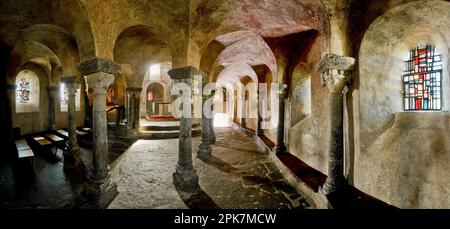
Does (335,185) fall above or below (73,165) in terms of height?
above

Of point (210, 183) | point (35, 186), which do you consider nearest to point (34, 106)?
point (35, 186)

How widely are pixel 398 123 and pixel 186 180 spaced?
4995 mm

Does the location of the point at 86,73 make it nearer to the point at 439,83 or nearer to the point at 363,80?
the point at 363,80

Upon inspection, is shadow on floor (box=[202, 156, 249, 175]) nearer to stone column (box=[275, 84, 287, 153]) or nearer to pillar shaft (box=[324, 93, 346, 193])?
stone column (box=[275, 84, 287, 153])

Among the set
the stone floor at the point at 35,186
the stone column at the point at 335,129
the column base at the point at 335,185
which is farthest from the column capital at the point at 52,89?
the column base at the point at 335,185

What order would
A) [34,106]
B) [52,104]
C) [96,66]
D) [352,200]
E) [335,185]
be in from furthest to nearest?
1. [52,104]
2. [34,106]
3. [96,66]
4. [335,185]
5. [352,200]

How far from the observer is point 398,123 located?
14.0 feet

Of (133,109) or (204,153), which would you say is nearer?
(204,153)

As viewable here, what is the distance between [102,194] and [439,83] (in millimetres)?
7196

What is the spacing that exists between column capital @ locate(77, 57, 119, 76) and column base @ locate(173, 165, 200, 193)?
3.02 m

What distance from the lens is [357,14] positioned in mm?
4160

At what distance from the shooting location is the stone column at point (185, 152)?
539cm

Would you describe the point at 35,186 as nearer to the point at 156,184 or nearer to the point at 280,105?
the point at 156,184

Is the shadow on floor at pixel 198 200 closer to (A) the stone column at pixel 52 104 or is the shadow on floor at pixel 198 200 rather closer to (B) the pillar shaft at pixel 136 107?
(B) the pillar shaft at pixel 136 107
